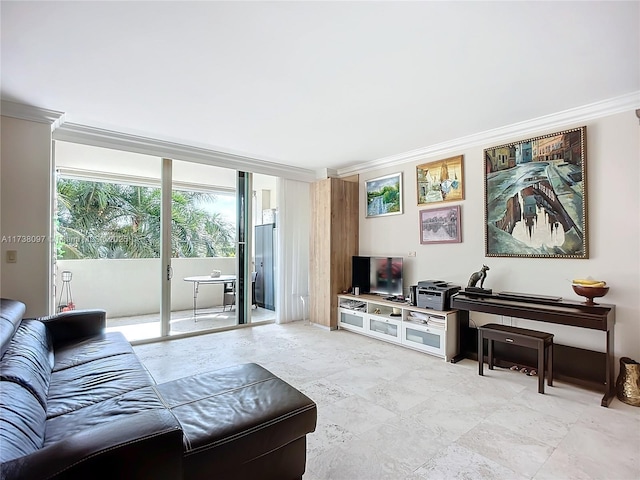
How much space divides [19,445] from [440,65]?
2.86m

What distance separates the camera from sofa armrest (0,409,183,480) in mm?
922

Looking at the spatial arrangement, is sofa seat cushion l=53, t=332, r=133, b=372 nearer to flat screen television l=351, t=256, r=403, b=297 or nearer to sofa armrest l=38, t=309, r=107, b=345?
sofa armrest l=38, t=309, r=107, b=345

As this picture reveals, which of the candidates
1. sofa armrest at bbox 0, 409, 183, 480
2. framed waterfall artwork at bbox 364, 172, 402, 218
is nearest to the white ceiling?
framed waterfall artwork at bbox 364, 172, 402, 218

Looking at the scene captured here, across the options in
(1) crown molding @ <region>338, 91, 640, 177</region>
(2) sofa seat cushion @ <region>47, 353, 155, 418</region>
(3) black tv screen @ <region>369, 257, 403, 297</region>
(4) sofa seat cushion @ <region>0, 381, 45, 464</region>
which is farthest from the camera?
(3) black tv screen @ <region>369, 257, 403, 297</region>

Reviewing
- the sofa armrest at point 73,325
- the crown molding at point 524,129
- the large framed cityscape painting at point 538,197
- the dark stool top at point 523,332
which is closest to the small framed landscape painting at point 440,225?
the large framed cityscape painting at point 538,197

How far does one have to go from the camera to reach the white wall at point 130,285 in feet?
17.3

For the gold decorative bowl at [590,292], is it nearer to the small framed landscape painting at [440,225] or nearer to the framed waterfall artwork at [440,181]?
the small framed landscape painting at [440,225]

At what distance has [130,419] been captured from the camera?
1186 millimetres

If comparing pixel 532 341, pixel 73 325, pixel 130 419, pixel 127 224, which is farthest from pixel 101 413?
pixel 127 224

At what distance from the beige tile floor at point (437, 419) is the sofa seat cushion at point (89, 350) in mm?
647

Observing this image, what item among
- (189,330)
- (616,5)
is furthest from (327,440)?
(189,330)

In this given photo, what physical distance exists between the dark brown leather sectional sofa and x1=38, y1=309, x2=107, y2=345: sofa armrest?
0.91 ft

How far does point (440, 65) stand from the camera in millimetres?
2232

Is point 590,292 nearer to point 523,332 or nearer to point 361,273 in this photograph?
point 523,332
